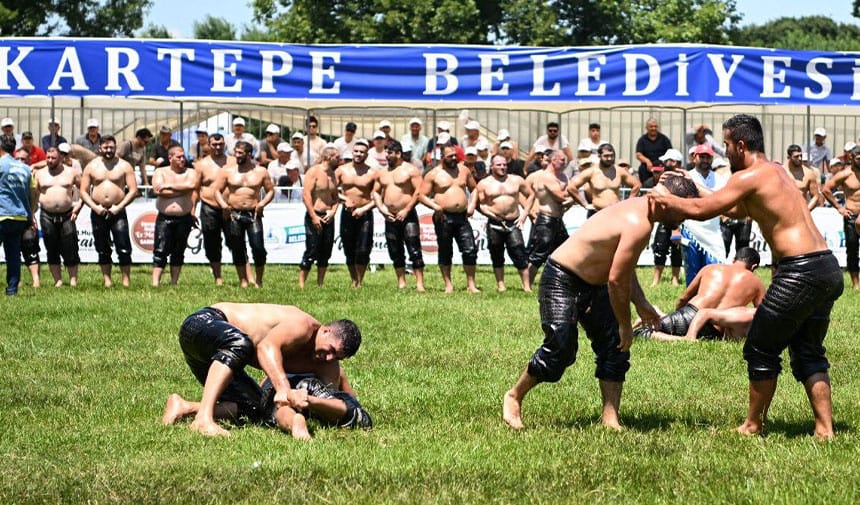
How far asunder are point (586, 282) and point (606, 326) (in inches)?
12.0

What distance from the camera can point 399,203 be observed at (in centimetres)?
1781

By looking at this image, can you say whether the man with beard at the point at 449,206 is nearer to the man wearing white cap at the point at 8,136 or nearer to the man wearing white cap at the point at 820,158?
the man wearing white cap at the point at 8,136

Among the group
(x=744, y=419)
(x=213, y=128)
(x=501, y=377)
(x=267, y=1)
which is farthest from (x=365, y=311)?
(x=267, y=1)

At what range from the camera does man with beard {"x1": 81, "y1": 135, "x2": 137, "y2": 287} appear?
17.8 metres

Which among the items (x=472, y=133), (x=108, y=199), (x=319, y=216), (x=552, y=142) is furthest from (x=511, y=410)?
(x=472, y=133)

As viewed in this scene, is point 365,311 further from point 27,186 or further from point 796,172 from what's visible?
point 796,172

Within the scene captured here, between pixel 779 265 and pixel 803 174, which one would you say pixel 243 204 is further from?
pixel 779 265

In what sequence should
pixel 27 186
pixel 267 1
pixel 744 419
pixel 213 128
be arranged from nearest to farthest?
1. pixel 744 419
2. pixel 27 186
3. pixel 213 128
4. pixel 267 1

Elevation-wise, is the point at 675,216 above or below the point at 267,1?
below

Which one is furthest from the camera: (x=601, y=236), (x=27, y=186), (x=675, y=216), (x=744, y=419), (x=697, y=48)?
(x=697, y=48)

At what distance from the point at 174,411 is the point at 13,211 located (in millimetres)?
9001

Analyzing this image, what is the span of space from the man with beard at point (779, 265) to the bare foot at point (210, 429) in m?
2.76

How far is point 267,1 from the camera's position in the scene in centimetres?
5100

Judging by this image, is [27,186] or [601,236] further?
[27,186]
